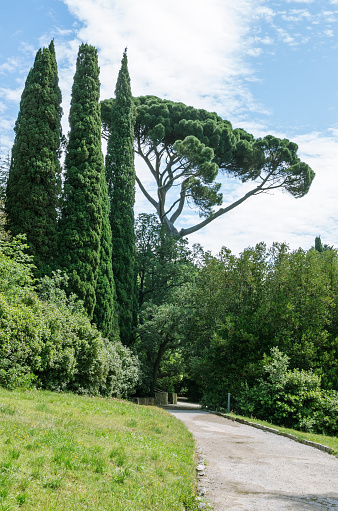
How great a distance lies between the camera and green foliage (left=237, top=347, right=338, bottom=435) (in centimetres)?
1544

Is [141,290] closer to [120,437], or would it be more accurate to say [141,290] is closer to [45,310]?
[45,310]

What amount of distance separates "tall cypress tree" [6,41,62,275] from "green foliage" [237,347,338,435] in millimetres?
9959

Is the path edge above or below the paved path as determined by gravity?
below

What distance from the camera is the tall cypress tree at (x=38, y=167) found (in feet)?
62.3

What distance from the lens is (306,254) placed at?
2036 cm

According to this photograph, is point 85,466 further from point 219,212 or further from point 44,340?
point 219,212

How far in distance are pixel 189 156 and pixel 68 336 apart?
18938 millimetres

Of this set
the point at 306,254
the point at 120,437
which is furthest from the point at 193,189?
the point at 120,437

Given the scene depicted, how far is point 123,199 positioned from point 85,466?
22356mm

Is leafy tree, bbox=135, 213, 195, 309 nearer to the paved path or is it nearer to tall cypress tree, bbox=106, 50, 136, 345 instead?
tall cypress tree, bbox=106, 50, 136, 345

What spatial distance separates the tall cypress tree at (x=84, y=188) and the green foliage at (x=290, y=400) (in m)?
8.08

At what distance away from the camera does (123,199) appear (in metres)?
26.7

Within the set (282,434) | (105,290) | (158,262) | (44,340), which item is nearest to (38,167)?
(105,290)

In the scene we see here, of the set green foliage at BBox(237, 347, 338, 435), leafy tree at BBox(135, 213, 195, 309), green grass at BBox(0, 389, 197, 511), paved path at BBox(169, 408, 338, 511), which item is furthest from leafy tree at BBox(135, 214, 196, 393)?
green grass at BBox(0, 389, 197, 511)
